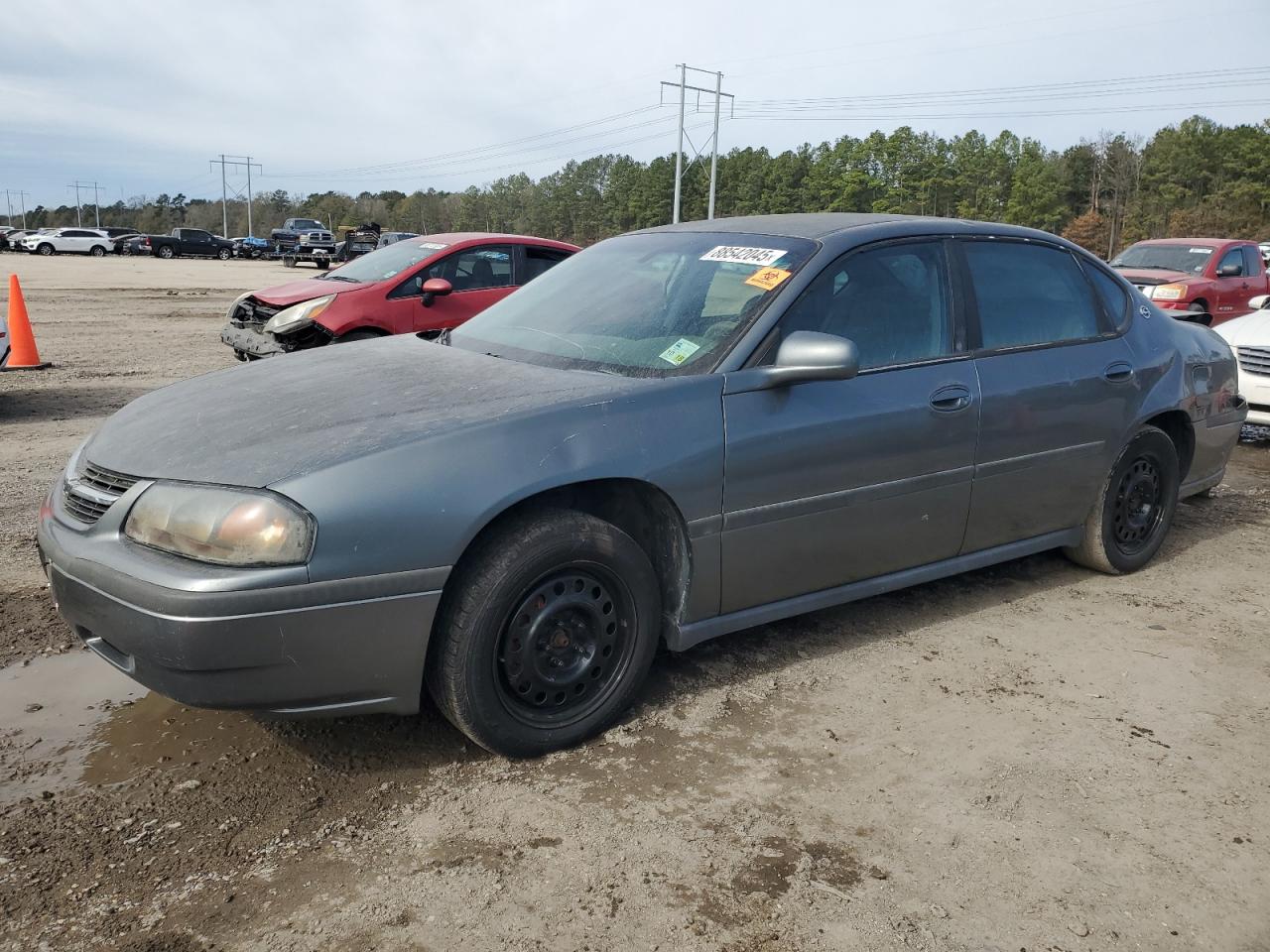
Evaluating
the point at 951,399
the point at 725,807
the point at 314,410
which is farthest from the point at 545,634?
the point at 951,399

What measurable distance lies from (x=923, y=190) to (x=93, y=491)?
280 ft

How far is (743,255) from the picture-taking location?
12.2 feet

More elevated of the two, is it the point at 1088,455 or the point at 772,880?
the point at 1088,455

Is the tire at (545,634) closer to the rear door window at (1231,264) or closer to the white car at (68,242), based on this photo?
the rear door window at (1231,264)

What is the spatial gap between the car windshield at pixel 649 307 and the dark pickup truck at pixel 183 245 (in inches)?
2080

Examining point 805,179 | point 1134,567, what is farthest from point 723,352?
point 805,179

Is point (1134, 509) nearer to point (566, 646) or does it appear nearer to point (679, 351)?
point (679, 351)

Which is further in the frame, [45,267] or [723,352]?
[45,267]

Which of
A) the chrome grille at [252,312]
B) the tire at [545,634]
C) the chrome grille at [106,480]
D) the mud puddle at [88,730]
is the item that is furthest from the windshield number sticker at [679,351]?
the chrome grille at [252,312]

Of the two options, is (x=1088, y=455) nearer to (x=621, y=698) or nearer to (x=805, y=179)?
(x=621, y=698)

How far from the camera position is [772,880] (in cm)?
245

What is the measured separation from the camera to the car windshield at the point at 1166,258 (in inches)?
557

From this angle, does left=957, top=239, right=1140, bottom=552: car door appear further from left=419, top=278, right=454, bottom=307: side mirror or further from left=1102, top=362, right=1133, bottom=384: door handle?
left=419, top=278, right=454, bottom=307: side mirror

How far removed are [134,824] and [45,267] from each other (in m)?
39.7
